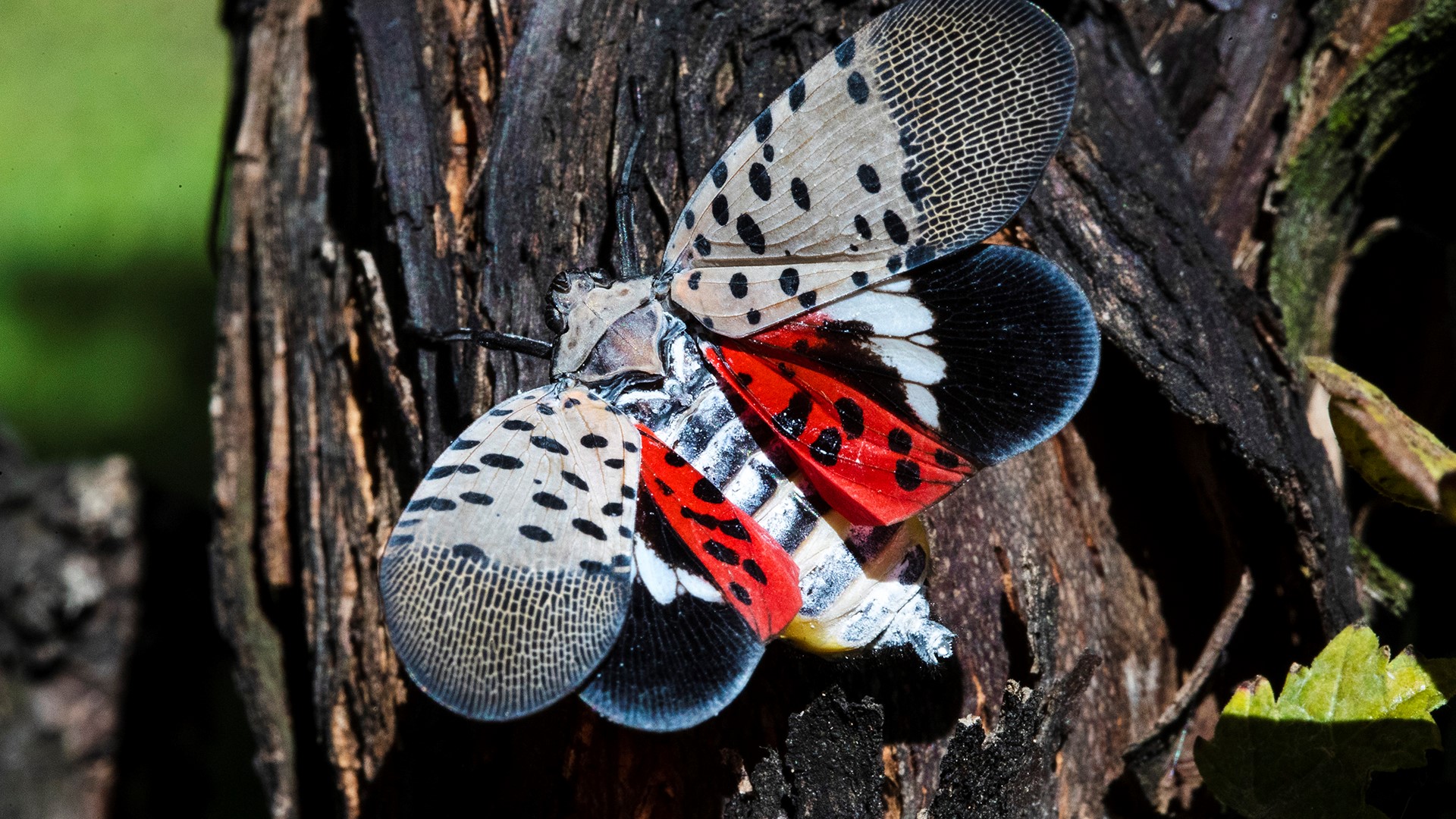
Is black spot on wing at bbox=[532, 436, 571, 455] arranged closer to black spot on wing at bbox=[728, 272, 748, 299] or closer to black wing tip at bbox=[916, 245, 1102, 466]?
black spot on wing at bbox=[728, 272, 748, 299]

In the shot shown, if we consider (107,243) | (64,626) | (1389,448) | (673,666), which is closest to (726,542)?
(673,666)

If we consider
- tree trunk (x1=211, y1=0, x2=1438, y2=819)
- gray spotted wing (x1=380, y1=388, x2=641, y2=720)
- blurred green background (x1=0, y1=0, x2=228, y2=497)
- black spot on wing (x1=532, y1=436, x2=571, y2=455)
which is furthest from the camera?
blurred green background (x1=0, y1=0, x2=228, y2=497)

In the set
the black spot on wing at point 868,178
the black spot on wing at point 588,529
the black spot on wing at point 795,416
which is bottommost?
the black spot on wing at point 588,529

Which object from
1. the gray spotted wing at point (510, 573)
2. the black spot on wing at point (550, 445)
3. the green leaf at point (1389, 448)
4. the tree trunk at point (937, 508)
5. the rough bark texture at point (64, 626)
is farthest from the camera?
the rough bark texture at point (64, 626)

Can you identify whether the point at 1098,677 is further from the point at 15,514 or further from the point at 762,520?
the point at 15,514

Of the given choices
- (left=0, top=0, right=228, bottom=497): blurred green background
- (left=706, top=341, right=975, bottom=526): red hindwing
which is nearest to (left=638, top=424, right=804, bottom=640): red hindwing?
(left=706, top=341, right=975, bottom=526): red hindwing

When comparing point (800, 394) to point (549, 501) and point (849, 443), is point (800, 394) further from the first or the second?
point (549, 501)

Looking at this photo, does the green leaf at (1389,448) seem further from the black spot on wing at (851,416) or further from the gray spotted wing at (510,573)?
the gray spotted wing at (510,573)

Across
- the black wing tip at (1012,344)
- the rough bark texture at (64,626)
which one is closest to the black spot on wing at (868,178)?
the black wing tip at (1012,344)
